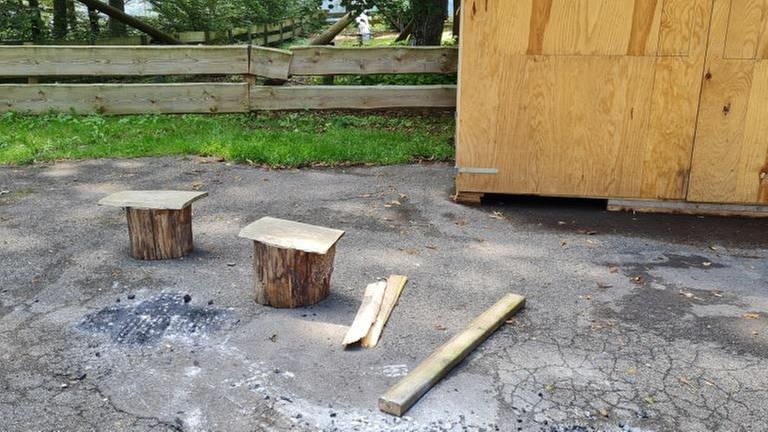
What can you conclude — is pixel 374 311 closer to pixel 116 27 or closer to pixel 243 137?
pixel 243 137

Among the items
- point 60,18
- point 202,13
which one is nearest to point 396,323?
point 60,18

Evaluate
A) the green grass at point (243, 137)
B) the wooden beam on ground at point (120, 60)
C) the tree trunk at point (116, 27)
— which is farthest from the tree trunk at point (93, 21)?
the green grass at point (243, 137)

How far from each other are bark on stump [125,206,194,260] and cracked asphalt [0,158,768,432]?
0.49 feet

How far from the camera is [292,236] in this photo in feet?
13.6

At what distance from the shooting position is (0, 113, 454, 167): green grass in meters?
7.96

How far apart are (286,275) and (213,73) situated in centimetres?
635

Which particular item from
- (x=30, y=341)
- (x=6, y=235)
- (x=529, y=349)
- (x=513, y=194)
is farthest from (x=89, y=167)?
(x=529, y=349)

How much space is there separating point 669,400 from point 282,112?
24.8ft

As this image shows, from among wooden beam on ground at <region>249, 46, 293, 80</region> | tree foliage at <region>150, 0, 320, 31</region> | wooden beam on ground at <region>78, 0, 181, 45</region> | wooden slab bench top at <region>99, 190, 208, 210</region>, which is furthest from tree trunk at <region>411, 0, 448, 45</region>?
wooden slab bench top at <region>99, 190, 208, 210</region>

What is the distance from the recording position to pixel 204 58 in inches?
377

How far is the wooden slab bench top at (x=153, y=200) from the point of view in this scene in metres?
4.69

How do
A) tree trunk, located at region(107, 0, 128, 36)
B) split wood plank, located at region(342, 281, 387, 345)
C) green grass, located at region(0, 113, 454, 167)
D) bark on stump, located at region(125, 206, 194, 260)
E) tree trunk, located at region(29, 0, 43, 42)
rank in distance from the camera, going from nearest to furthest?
1. split wood plank, located at region(342, 281, 387, 345)
2. bark on stump, located at region(125, 206, 194, 260)
3. green grass, located at region(0, 113, 454, 167)
4. tree trunk, located at region(29, 0, 43, 42)
5. tree trunk, located at region(107, 0, 128, 36)

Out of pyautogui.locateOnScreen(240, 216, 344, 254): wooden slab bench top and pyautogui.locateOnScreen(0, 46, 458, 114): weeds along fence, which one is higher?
pyautogui.locateOnScreen(0, 46, 458, 114): weeds along fence

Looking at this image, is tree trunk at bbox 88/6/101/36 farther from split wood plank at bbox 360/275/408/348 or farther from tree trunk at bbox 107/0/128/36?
split wood plank at bbox 360/275/408/348
